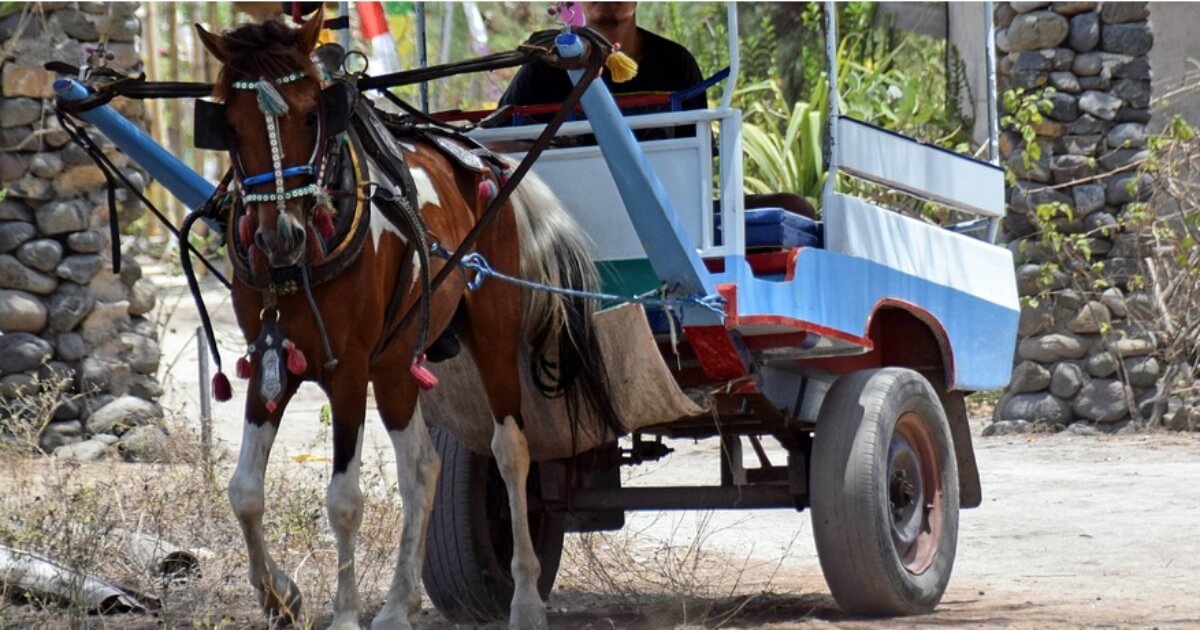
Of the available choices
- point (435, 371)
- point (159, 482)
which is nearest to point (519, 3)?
point (159, 482)

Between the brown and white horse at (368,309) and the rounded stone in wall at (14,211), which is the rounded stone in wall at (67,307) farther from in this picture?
the brown and white horse at (368,309)

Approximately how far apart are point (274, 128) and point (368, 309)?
587 mm

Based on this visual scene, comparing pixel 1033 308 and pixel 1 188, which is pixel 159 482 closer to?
pixel 1 188

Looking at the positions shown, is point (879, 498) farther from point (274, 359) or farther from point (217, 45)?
point (217, 45)

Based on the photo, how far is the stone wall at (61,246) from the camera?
9.29 metres

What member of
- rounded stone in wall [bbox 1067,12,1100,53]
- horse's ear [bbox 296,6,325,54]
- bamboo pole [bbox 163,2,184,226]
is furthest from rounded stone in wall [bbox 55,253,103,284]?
bamboo pole [bbox 163,2,184,226]

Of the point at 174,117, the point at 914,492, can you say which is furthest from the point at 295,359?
the point at 174,117

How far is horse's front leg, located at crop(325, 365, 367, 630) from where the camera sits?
4.97 metres

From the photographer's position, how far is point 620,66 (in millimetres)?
5055

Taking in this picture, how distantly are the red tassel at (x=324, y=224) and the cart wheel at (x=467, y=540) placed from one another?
1.60 metres

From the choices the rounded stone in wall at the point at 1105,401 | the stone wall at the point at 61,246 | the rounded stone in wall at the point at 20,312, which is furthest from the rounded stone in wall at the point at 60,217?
the rounded stone in wall at the point at 1105,401

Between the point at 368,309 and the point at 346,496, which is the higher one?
the point at 368,309

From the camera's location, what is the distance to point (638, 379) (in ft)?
18.1

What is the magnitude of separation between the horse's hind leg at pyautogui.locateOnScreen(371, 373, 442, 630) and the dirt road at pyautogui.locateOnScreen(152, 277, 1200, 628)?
76 centimetres
